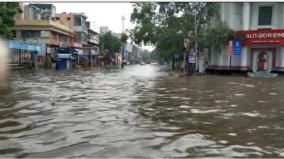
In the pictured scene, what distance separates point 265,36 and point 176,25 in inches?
368

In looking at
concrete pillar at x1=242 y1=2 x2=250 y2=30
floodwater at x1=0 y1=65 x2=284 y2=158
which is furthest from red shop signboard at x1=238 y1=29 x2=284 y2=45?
floodwater at x1=0 y1=65 x2=284 y2=158

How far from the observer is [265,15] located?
41938mm

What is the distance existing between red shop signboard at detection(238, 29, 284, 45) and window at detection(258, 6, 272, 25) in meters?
2.10

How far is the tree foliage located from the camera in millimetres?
41844

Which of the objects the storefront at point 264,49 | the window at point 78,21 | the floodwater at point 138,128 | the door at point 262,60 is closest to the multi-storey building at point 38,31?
the window at point 78,21

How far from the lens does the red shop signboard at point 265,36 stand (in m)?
39.5

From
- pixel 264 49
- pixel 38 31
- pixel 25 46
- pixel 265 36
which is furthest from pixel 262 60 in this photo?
pixel 38 31

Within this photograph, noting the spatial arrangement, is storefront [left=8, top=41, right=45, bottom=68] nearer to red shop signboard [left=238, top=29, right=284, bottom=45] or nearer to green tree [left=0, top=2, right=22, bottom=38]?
green tree [left=0, top=2, right=22, bottom=38]

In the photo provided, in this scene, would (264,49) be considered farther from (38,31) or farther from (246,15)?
(38,31)

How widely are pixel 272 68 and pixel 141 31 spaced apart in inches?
564

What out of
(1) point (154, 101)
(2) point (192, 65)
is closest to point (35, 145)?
(1) point (154, 101)

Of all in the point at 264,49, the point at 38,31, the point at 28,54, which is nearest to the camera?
the point at 264,49

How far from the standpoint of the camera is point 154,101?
1401 centimetres

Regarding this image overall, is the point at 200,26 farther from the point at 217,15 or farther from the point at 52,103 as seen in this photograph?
the point at 52,103
